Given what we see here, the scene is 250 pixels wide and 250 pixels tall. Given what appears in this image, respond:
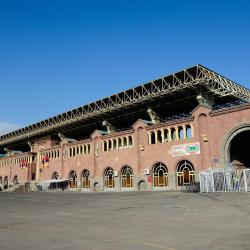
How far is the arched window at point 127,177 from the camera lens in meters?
41.4

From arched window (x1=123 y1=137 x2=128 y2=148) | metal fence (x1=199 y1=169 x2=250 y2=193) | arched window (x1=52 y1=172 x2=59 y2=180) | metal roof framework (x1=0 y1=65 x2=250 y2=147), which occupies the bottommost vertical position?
metal fence (x1=199 y1=169 x2=250 y2=193)

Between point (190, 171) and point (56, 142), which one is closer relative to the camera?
point (190, 171)

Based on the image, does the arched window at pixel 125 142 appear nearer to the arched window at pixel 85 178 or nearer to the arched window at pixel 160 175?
the arched window at pixel 160 175

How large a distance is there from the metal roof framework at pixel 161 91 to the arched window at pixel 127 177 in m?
9.69

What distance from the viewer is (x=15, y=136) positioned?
76.0 m

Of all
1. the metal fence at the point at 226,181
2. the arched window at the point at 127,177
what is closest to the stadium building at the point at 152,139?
the arched window at the point at 127,177

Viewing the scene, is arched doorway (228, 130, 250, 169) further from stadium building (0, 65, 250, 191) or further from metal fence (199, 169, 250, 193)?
metal fence (199, 169, 250, 193)

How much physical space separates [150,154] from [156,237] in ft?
104

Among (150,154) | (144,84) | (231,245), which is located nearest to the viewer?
(231,245)

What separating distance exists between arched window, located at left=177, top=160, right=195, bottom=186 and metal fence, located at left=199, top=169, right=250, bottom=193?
8.27 m

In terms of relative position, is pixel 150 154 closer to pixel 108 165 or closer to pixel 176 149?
pixel 176 149

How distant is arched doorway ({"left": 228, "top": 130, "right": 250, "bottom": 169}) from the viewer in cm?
3453

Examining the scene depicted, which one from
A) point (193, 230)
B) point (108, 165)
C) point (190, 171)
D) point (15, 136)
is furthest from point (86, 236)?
point (15, 136)

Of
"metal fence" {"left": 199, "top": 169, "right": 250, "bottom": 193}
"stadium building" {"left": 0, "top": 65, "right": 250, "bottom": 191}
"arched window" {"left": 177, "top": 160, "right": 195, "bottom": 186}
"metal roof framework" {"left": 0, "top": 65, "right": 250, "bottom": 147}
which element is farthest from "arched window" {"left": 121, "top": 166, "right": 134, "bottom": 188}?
"metal fence" {"left": 199, "top": 169, "right": 250, "bottom": 193}
